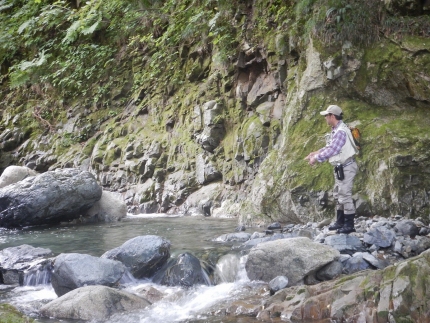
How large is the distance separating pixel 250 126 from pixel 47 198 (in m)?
5.26

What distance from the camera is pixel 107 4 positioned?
18.7 meters

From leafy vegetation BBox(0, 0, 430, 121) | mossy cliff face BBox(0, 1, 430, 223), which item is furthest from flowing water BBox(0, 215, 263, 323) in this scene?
leafy vegetation BBox(0, 0, 430, 121)

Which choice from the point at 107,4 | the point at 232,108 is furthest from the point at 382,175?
Result: the point at 107,4

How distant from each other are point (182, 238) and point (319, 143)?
3.17 metres

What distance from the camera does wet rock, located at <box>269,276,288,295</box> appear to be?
560 cm

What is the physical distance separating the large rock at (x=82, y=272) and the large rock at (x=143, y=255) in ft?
0.84

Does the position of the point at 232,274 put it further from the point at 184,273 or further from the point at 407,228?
the point at 407,228

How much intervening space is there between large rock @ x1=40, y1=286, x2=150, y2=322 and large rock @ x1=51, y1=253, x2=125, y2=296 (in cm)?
51

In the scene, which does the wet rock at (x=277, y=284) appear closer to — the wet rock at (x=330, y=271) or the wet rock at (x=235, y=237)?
the wet rock at (x=330, y=271)

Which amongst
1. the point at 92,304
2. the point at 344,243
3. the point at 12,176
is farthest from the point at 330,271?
the point at 12,176

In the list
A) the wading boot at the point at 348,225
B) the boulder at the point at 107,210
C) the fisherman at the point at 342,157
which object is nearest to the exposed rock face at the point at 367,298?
the wading boot at the point at 348,225

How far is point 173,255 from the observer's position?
7.40 meters

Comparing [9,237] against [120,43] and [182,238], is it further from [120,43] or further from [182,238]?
[120,43]

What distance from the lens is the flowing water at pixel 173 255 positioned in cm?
546
